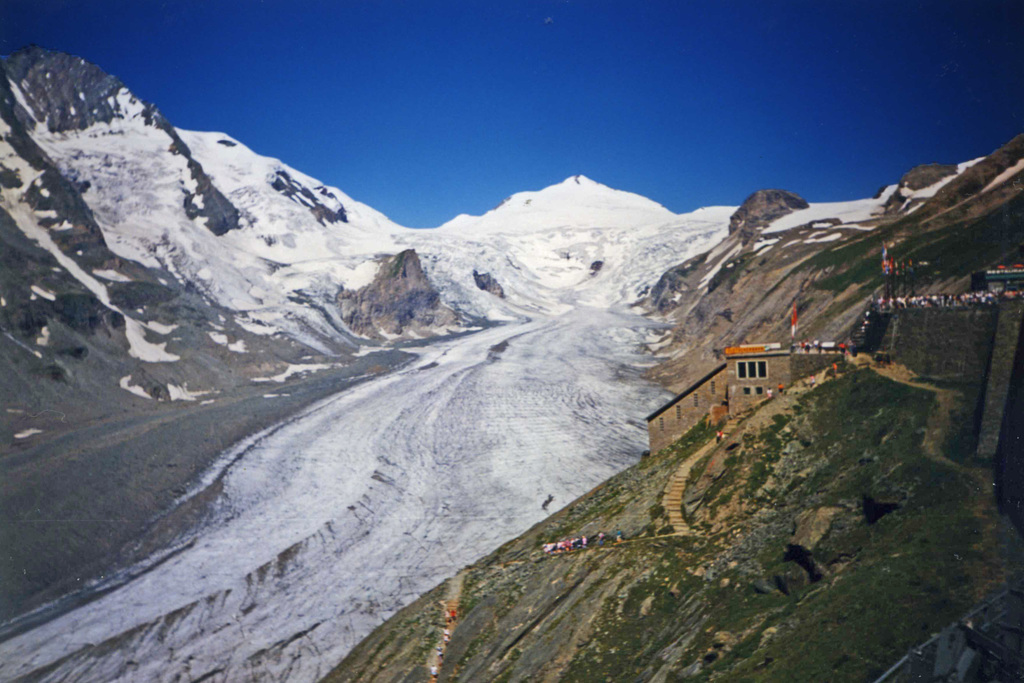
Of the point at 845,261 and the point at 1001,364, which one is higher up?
the point at 845,261

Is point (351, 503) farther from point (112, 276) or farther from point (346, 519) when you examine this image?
point (112, 276)

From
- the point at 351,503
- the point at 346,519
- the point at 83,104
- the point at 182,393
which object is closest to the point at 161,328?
the point at 182,393

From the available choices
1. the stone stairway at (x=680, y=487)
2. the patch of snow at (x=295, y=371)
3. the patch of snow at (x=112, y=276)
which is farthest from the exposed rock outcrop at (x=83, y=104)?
the stone stairway at (x=680, y=487)

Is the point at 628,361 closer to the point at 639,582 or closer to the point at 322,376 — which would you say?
the point at 322,376

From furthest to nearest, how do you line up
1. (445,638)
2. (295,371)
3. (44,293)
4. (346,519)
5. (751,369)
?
(295,371), (44,293), (346,519), (751,369), (445,638)

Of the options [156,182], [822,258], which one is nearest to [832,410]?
[822,258]

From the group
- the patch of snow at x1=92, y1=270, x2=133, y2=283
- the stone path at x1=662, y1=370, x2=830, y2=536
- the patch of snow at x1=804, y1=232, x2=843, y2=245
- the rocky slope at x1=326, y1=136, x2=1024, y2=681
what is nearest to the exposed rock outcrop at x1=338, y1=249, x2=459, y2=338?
the patch of snow at x1=92, y1=270, x2=133, y2=283
